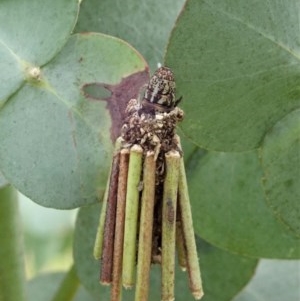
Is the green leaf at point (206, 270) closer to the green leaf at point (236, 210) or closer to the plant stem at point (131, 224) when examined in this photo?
the green leaf at point (236, 210)

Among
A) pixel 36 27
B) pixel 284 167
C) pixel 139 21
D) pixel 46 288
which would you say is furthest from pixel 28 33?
pixel 46 288

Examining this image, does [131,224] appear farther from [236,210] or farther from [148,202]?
[236,210]

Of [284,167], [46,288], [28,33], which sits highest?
[28,33]

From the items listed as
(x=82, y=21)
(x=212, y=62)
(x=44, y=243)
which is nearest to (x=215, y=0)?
(x=212, y=62)

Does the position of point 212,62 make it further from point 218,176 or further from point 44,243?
point 44,243

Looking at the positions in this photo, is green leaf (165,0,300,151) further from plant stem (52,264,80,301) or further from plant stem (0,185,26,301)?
plant stem (52,264,80,301)

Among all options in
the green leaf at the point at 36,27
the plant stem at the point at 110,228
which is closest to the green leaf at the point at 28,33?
the green leaf at the point at 36,27

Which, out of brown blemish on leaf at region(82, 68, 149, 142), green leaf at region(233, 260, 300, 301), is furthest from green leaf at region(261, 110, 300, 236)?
green leaf at region(233, 260, 300, 301)
